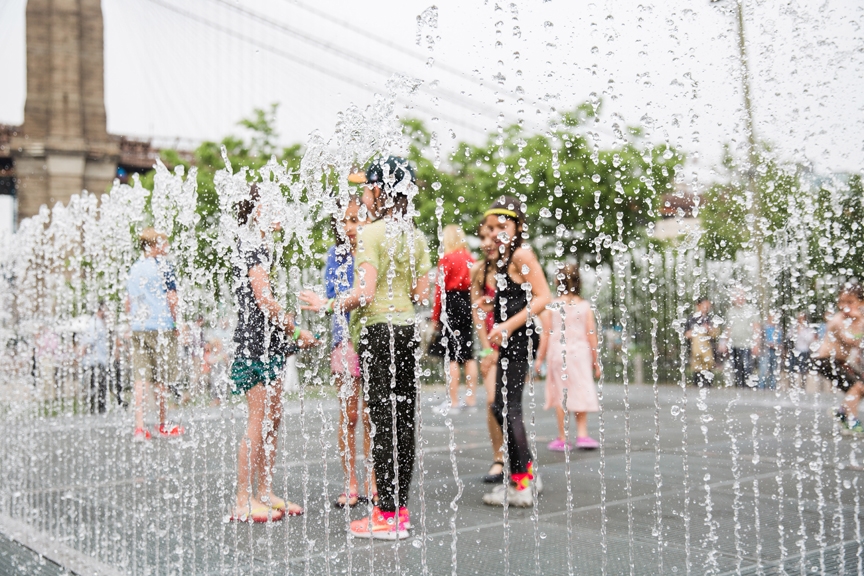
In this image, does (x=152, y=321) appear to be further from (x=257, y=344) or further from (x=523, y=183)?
(x=523, y=183)

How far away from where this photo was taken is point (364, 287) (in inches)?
133

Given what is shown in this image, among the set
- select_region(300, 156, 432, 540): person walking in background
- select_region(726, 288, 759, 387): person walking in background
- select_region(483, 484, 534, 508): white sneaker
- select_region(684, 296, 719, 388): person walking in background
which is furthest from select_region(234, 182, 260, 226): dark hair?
select_region(726, 288, 759, 387): person walking in background

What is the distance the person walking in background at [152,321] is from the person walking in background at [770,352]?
7.87m

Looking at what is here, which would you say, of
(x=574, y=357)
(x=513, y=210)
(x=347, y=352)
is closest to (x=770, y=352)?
(x=574, y=357)

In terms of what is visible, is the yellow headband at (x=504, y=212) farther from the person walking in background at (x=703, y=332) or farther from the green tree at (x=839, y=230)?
the person walking in background at (x=703, y=332)

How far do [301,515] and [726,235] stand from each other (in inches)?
216

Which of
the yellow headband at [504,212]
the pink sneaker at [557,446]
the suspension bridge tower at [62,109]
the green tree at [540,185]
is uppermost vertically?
the suspension bridge tower at [62,109]

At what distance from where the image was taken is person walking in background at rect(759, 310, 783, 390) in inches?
444

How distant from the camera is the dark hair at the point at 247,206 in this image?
3.73 m

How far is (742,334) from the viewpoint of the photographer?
1080cm

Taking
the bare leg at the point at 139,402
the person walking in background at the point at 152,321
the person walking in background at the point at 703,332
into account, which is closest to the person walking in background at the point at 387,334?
the person walking in background at the point at 152,321

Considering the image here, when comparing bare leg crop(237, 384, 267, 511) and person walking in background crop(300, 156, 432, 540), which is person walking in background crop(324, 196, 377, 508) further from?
bare leg crop(237, 384, 267, 511)

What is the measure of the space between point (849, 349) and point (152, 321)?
5685 mm

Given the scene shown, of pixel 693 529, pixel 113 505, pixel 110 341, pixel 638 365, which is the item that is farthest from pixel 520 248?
pixel 638 365
